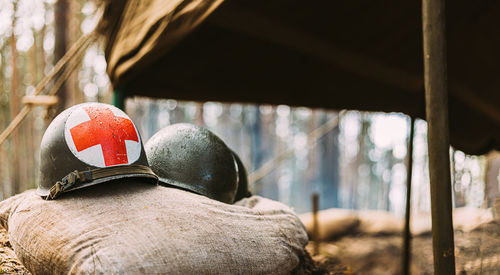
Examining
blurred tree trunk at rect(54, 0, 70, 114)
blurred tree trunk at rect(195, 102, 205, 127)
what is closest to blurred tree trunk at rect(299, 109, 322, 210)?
blurred tree trunk at rect(195, 102, 205, 127)

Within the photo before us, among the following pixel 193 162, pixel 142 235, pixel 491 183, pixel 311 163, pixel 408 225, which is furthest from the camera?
pixel 311 163

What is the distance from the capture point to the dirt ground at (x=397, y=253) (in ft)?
9.80

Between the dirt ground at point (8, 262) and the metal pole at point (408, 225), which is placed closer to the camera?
the dirt ground at point (8, 262)

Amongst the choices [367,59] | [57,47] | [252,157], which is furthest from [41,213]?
[252,157]

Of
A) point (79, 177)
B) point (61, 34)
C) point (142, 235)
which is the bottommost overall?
point (142, 235)

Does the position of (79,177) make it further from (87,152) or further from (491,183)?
(491,183)

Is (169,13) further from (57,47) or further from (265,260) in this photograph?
(57,47)

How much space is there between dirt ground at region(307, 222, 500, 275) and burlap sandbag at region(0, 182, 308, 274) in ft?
4.60

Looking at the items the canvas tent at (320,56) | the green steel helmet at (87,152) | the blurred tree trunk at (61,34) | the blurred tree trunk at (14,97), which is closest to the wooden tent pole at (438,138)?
the canvas tent at (320,56)

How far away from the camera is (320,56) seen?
4.25 meters

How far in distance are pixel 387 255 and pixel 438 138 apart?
19.2ft

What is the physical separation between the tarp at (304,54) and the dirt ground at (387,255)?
1.51 metres

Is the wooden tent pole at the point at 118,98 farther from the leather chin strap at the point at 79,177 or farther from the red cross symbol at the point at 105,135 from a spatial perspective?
the leather chin strap at the point at 79,177

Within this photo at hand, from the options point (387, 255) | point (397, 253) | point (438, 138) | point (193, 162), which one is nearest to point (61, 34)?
point (193, 162)
